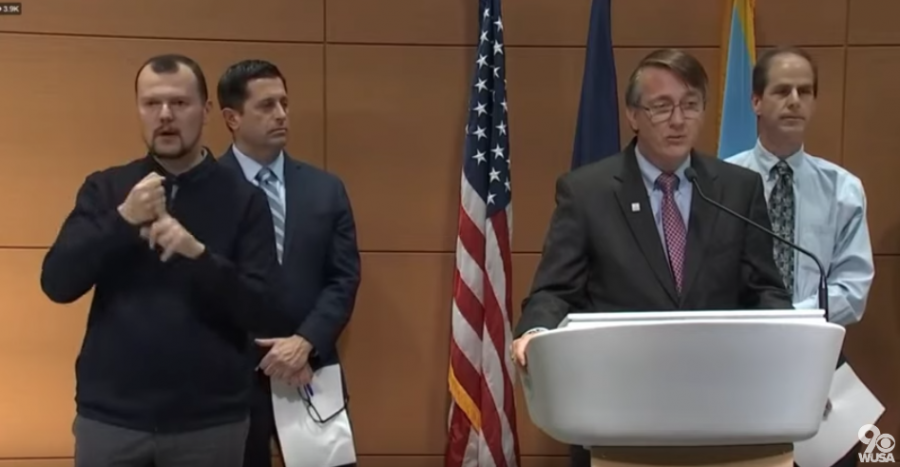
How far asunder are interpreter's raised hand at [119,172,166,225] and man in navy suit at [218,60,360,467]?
2.79ft

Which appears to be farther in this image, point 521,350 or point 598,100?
point 598,100

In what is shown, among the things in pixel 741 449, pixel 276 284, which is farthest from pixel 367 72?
pixel 741 449

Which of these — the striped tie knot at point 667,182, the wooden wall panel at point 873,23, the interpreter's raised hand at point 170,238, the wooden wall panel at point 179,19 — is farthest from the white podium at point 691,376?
the wooden wall panel at point 873,23

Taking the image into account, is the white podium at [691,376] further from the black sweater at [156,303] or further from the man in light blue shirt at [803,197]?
the man in light blue shirt at [803,197]

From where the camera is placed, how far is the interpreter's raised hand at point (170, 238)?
6.06 ft

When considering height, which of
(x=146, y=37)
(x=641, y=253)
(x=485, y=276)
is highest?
(x=146, y=37)

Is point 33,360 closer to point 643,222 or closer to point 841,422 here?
point 643,222

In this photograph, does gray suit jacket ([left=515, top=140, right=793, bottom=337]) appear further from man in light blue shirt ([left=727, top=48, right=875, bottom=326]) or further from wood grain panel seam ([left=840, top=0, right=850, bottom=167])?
wood grain panel seam ([left=840, top=0, right=850, bottom=167])

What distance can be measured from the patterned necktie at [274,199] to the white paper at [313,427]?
1.39 feet

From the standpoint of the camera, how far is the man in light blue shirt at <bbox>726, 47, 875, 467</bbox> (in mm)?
2584

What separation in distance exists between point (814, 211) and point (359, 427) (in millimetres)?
1994

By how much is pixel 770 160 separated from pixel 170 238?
1745 mm

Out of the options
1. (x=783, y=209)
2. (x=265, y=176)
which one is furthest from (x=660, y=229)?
(x=265, y=176)

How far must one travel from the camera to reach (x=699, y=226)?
5.85 feet
